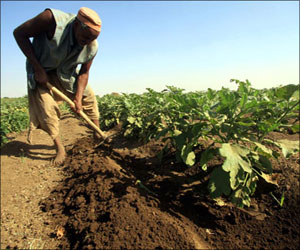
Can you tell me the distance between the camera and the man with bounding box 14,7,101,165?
8.53ft

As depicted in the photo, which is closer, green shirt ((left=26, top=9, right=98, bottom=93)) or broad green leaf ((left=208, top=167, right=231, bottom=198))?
broad green leaf ((left=208, top=167, right=231, bottom=198))

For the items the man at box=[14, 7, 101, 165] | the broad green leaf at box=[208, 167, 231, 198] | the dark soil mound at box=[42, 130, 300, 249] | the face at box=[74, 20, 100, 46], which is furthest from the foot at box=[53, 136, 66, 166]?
the broad green leaf at box=[208, 167, 231, 198]

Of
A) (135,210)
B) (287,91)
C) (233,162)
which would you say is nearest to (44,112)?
(135,210)

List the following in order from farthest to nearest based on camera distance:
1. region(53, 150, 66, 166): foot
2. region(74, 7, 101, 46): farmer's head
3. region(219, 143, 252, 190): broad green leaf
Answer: region(53, 150, 66, 166): foot < region(74, 7, 101, 46): farmer's head < region(219, 143, 252, 190): broad green leaf

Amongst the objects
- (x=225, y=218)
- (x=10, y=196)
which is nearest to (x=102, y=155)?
(x=10, y=196)

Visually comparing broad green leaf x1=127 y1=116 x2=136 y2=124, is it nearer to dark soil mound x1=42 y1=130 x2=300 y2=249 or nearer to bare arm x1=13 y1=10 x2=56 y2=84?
dark soil mound x1=42 y1=130 x2=300 y2=249

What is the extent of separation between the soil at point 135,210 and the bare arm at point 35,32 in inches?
56.2

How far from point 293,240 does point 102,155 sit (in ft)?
8.18

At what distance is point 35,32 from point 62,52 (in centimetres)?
38

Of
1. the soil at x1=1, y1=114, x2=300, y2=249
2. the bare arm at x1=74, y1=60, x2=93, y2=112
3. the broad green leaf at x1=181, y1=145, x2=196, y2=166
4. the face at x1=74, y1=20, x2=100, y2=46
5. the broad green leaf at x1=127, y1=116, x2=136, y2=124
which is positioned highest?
the face at x1=74, y1=20, x2=100, y2=46

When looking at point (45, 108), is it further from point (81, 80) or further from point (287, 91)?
point (287, 91)

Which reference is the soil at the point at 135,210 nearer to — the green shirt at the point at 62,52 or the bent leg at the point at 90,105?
the bent leg at the point at 90,105

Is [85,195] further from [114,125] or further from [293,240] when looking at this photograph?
[114,125]

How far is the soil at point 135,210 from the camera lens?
1771 millimetres
